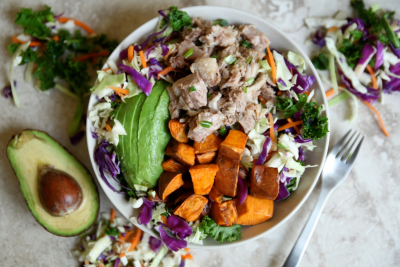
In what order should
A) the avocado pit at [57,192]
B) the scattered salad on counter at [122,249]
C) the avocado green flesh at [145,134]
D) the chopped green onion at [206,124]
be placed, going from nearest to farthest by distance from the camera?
1. the chopped green onion at [206,124]
2. the avocado green flesh at [145,134]
3. the avocado pit at [57,192]
4. the scattered salad on counter at [122,249]

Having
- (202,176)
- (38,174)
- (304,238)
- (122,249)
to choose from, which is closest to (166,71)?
(202,176)

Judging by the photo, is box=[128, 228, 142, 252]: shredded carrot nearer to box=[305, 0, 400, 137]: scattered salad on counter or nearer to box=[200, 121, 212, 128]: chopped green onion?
box=[200, 121, 212, 128]: chopped green onion

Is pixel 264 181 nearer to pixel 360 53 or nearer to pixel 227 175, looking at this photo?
pixel 227 175

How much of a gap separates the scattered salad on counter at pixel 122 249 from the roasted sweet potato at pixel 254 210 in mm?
825

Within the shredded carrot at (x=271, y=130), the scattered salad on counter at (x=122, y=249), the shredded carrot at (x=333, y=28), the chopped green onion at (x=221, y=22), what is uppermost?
the shredded carrot at (x=333, y=28)

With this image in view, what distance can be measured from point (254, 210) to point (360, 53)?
1.89 m

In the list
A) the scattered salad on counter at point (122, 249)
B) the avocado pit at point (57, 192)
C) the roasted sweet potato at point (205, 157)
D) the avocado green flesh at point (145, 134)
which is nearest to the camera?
the avocado green flesh at point (145, 134)

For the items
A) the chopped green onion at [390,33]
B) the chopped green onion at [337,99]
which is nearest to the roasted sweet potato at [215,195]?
the chopped green onion at [337,99]

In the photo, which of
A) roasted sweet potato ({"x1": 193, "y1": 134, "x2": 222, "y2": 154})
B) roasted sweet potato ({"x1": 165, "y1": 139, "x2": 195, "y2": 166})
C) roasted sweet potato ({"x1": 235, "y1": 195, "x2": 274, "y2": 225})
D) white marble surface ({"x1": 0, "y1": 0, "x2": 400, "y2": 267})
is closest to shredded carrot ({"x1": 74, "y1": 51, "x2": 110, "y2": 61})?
white marble surface ({"x1": 0, "y1": 0, "x2": 400, "y2": 267})

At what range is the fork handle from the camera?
2938 millimetres

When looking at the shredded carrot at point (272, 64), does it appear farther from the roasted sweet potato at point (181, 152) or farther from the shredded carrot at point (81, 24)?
the shredded carrot at point (81, 24)

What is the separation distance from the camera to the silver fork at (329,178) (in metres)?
2.95

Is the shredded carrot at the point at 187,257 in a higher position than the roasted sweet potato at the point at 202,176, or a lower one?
lower

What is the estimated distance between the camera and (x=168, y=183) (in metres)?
2.49
